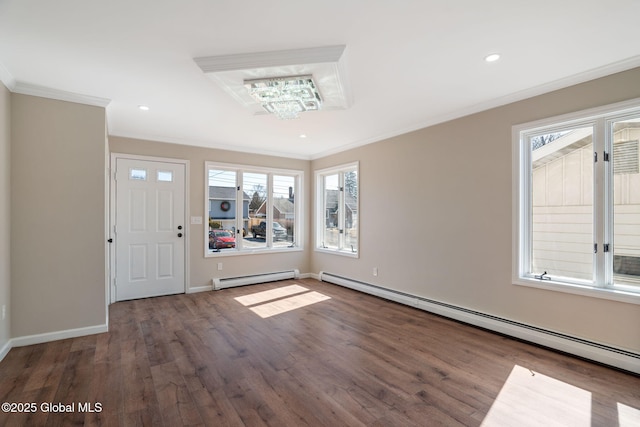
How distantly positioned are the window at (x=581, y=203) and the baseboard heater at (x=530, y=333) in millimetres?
458

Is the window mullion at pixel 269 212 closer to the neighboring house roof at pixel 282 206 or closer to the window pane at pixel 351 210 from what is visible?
the neighboring house roof at pixel 282 206

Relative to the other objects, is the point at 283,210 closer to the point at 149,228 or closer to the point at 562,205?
the point at 149,228

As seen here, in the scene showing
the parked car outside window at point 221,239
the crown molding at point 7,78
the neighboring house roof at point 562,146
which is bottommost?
the parked car outside window at point 221,239

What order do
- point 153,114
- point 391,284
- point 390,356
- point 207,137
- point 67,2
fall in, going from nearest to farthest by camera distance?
point 67,2, point 390,356, point 153,114, point 391,284, point 207,137

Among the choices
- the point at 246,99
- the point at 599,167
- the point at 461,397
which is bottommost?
the point at 461,397

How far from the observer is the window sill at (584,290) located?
2.52 m

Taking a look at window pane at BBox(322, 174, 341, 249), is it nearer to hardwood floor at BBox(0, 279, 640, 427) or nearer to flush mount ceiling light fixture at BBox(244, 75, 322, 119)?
hardwood floor at BBox(0, 279, 640, 427)

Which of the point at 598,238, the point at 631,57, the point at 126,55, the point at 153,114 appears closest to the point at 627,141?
the point at 631,57

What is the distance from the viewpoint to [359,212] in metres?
5.24

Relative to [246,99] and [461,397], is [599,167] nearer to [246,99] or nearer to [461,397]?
[461,397]

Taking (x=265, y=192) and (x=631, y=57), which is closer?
(x=631, y=57)

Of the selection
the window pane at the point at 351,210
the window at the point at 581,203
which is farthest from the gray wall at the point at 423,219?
the window pane at the point at 351,210

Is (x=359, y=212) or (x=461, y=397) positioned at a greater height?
(x=359, y=212)

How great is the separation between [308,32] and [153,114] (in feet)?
8.57
